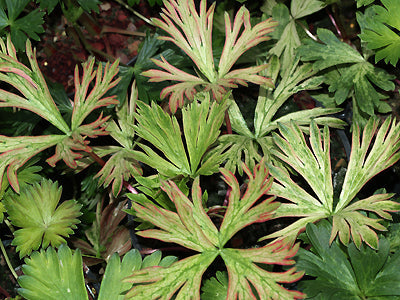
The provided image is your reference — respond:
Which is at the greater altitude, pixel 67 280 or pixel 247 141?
pixel 247 141

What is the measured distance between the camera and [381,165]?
0.95 m

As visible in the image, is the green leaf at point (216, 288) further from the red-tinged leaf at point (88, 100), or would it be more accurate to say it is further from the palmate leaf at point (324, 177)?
the red-tinged leaf at point (88, 100)

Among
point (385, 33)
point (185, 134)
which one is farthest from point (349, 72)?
point (185, 134)

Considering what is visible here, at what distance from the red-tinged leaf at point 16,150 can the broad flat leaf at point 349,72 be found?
0.70 metres

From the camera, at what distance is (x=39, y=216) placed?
3.58ft

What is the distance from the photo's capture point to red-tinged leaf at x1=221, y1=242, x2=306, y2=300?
76 centimetres

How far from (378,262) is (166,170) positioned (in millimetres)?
467

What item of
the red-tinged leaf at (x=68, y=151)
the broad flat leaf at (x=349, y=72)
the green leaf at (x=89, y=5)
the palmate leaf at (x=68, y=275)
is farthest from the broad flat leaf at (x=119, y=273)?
the green leaf at (x=89, y=5)

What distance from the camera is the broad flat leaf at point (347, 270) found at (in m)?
0.85

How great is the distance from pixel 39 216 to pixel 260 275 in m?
0.59

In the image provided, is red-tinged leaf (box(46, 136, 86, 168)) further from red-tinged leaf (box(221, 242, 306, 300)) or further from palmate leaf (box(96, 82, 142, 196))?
red-tinged leaf (box(221, 242, 306, 300))

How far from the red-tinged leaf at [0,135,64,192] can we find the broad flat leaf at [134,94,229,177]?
0.71ft

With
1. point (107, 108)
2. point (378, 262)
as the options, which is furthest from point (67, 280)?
point (378, 262)

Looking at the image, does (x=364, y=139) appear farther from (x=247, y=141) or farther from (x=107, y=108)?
(x=107, y=108)
